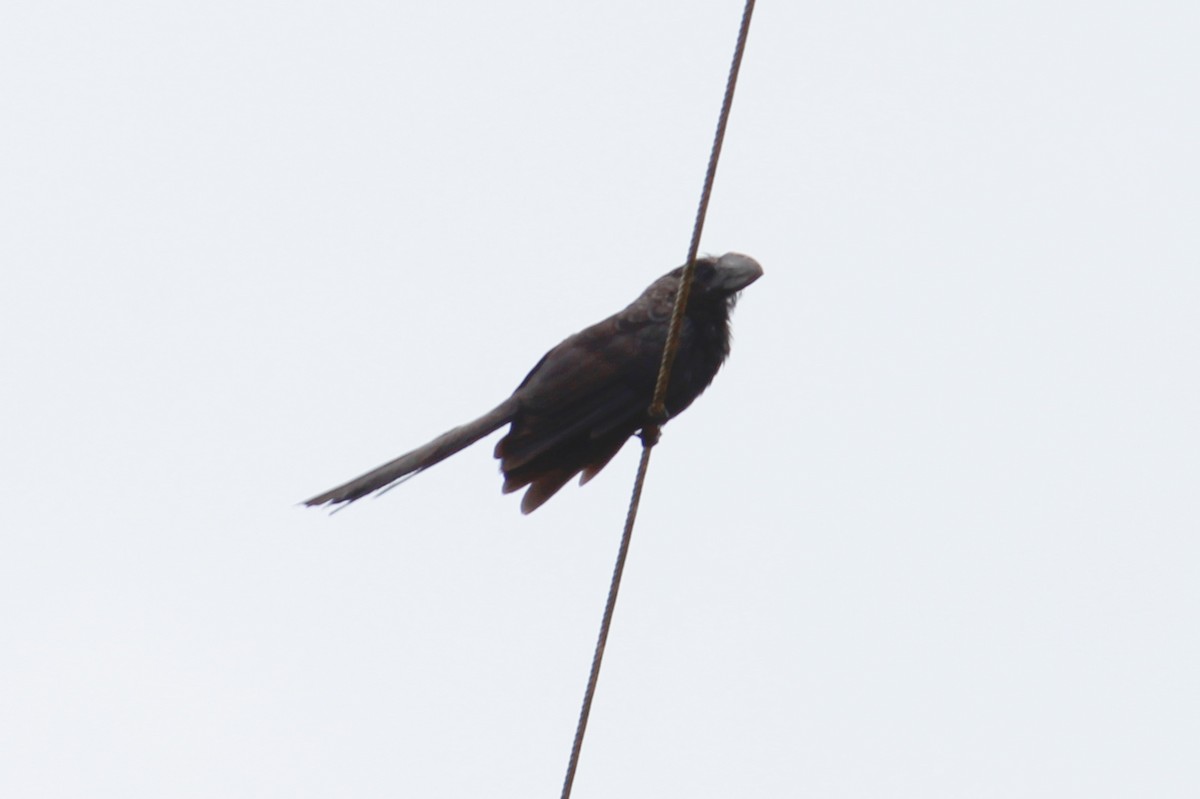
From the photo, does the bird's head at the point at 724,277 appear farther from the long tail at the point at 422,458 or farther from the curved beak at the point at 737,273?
the long tail at the point at 422,458

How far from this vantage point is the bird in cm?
670

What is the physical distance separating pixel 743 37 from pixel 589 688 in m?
1.82

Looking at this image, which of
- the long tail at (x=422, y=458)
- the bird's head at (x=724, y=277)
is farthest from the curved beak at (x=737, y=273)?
the long tail at (x=422, y=458)

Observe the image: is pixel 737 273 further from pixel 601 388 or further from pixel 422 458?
pixel 422 458

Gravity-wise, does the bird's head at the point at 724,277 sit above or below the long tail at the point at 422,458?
above

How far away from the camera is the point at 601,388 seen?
6.72m

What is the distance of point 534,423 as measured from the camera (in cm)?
675

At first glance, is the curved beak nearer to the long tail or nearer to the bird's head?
the bird's head

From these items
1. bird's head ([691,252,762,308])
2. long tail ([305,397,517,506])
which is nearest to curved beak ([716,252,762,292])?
bird's head ([691,252,762,308])

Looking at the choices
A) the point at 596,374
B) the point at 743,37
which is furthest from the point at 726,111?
the point at 596,374

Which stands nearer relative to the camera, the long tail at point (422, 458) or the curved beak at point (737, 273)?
the long tail at point (422, 458)

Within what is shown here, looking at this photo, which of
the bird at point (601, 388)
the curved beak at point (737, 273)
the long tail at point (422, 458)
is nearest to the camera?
the long tail at point (422, 458)

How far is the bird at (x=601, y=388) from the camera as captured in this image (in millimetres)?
6703

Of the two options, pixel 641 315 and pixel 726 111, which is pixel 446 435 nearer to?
pixel 641 315
